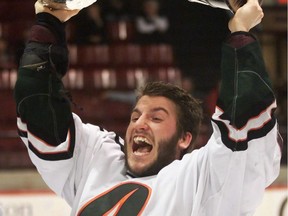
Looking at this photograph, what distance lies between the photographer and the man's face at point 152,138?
2316mm

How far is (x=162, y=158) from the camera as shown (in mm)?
2332

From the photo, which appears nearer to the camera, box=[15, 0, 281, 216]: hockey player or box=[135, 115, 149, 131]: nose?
box=[15, 0, 281, 216]: hockey player

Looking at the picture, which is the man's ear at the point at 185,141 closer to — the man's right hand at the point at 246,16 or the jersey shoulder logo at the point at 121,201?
the jersey shoulder logo at the point at 121,201

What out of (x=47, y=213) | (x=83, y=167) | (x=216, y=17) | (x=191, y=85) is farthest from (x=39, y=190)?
(x=216, y=17)

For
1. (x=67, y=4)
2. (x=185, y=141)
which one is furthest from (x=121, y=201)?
(x=67, y=4)

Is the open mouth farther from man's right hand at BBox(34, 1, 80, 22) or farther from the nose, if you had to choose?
man's right hand at BBox(34, 1, 80, 22)

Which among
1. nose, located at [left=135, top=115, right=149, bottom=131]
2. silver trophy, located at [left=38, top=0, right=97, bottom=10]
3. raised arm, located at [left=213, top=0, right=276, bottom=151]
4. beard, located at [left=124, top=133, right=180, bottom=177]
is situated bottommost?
beard, located at [left=124, top=133, right=180, bottom=177]

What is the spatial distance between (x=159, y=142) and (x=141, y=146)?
6 centimetres

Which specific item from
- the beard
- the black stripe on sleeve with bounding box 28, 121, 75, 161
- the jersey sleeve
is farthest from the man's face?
the jersey sleeve

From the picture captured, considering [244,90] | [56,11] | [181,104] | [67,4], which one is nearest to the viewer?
[244,90]

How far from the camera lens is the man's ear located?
2396 millimetres

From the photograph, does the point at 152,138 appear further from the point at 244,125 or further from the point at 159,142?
the point at 244,125

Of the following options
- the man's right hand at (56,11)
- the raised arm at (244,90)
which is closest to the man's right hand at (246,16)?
the raised arm at (244,90)

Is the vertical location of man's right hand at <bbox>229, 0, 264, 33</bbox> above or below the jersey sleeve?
above
